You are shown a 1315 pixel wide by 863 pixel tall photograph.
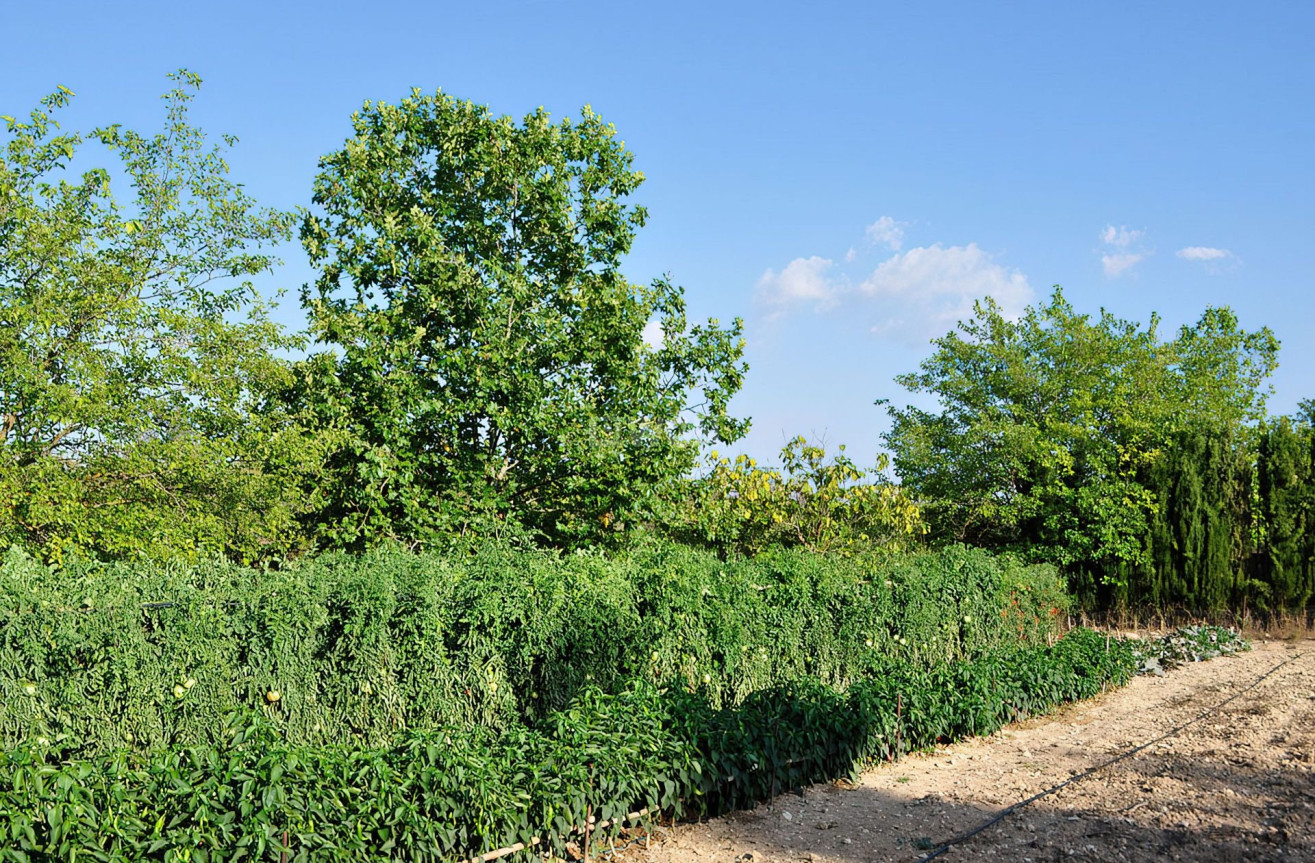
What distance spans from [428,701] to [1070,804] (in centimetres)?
411

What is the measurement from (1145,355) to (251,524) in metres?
16.3

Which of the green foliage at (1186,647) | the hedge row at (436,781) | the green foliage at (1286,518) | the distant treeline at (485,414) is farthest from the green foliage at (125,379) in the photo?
the green foliage at (1286,518)

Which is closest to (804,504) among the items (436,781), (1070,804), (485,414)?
(485,414)

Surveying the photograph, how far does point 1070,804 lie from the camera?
5.86m

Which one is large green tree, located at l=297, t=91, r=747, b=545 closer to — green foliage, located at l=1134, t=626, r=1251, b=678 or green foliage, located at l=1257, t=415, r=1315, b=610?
green foliage, located at l=1134, t=626, r=1251, b=678

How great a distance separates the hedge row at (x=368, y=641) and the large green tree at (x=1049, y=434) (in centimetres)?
891

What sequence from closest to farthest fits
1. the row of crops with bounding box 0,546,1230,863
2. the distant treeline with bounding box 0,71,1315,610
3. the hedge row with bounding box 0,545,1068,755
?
the row of crops with bounding box 0,546,1230,863 → the hedge row with bounding box 0,545,1068,755 → the distant treeline with bounding box 0,71,1315,610

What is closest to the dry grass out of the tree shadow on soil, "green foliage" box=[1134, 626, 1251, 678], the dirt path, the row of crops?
"green foliage" box=[1134, 626, 1251, 678]

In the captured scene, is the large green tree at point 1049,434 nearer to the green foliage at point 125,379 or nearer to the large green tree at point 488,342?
the large green tree at point 488,342

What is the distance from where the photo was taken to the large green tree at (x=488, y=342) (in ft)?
35.1

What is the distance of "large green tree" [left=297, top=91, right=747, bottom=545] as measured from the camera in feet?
35.1

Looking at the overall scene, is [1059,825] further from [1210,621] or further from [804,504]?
[1210,621]

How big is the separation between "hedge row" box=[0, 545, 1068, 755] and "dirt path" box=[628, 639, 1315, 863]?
1322 millimetres

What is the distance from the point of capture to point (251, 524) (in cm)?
935
